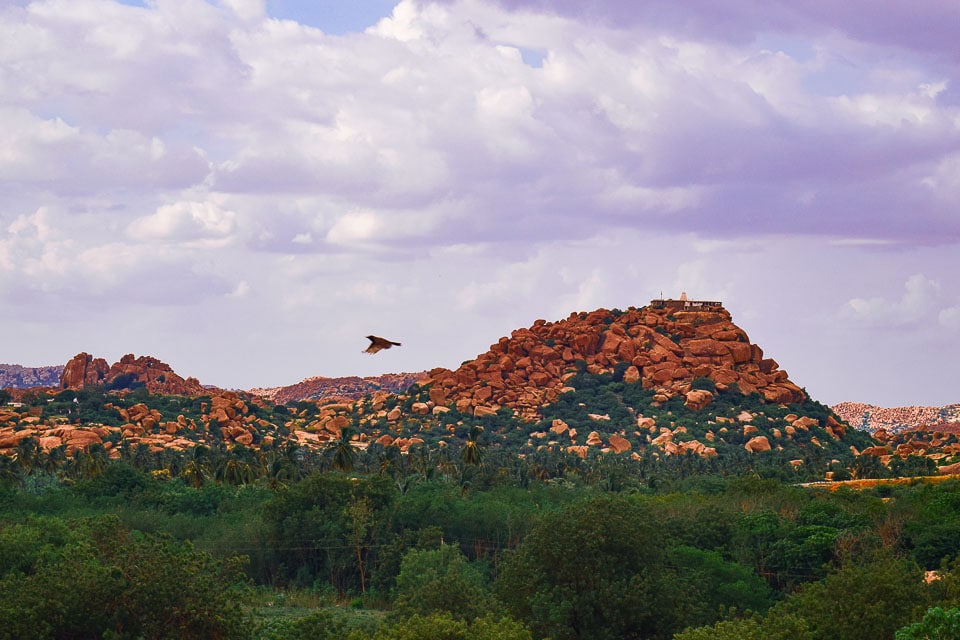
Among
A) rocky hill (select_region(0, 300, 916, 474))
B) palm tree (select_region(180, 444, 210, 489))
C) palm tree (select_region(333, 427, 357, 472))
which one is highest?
rocky hill (select_region(0, 300, 916, 474))

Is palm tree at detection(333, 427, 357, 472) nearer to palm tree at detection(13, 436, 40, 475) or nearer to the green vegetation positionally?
the green vegetation

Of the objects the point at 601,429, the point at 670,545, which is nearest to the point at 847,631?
the point at 670,545

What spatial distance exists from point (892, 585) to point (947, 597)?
163 centimetres

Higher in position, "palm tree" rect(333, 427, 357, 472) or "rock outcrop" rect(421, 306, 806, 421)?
"rock outcrop" rect(421, 306, 806, 421)

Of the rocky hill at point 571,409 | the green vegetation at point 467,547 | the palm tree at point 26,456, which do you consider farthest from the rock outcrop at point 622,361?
the palm tree at point 26,456

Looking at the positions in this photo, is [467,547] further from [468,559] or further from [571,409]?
[571,409]

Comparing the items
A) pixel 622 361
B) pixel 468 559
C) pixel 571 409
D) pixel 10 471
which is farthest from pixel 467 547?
pixel 622 361

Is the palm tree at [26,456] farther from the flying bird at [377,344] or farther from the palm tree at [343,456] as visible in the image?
the flying bird at [377,344]

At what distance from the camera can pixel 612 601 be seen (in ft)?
145

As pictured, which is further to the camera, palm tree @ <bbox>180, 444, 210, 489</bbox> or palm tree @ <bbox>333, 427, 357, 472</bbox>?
palm tree @ <bbox>180, 444, 210, 489</bbox>

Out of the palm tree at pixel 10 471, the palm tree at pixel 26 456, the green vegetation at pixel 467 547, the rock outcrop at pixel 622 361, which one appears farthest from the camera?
the rock outcrop at pixel 622 361

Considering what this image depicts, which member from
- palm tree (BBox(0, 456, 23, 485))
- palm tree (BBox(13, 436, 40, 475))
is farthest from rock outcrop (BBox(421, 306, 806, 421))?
palm tree (BBox(0, 456, 23, 485))

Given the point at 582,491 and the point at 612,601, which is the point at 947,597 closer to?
the point at 612,601

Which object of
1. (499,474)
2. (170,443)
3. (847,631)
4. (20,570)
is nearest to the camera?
(847,631)
